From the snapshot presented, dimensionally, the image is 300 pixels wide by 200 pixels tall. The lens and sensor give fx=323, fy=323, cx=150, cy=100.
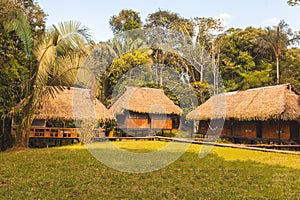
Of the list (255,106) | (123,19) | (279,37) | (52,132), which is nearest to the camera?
(52,132)

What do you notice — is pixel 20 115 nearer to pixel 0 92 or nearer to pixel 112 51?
pixel 0 92

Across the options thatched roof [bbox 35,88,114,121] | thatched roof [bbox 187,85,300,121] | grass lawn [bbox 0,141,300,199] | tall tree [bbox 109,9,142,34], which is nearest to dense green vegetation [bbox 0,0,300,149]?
tall tree [bbox 109,9,142,34]

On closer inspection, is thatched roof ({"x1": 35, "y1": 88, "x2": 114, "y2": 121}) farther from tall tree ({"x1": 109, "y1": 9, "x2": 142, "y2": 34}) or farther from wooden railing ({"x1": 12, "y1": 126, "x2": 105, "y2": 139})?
tall tree ({"x1": 109, "y1": 9, "x2": 142, "y2": 34})

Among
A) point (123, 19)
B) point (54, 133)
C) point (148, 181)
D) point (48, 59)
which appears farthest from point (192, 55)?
point (148, 181)

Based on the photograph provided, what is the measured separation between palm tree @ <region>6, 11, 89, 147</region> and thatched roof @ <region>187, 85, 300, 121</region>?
9062 mm

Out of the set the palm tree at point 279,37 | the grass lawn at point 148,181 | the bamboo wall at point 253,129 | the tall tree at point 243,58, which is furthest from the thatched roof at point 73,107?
the palm tree at point 279,37

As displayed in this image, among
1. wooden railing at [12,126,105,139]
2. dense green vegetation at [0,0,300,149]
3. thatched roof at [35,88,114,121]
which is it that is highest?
dense green vegetation at [0,0,300,149]

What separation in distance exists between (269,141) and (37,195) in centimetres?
1328

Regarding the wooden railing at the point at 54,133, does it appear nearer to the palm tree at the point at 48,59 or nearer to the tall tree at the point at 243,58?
the palm tree at the point at 48,59

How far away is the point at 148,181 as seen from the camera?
6.41 meters

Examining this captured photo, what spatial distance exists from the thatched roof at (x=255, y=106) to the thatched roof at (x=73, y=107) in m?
6.24

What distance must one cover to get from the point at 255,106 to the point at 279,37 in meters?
11.9

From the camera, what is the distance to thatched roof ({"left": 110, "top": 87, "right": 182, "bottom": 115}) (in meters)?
20.9

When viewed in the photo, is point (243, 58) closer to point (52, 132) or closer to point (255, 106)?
point (255, 106)
